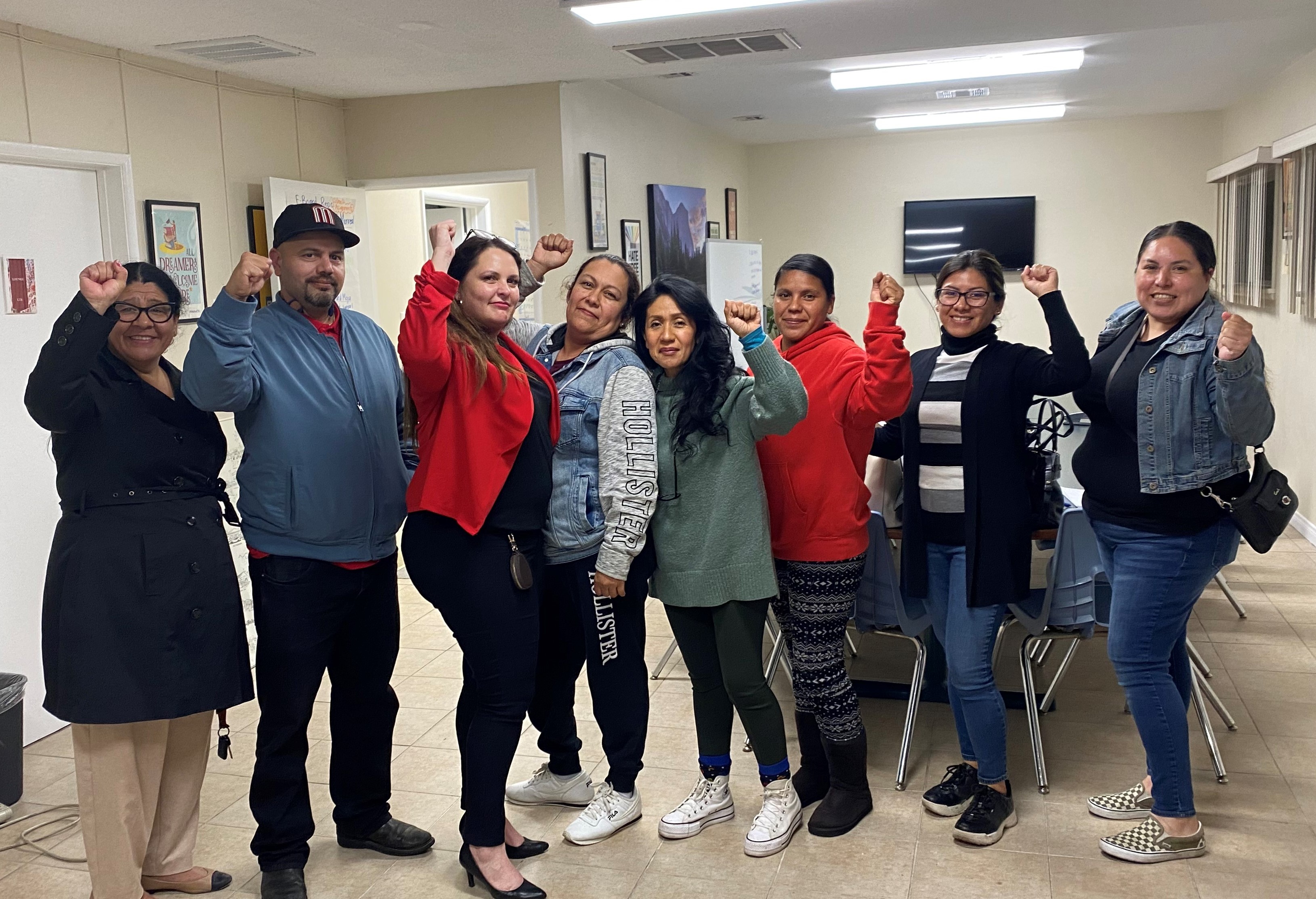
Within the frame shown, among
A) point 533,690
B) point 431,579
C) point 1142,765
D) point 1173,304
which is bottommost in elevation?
point 1142,765

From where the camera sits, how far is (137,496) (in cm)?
232

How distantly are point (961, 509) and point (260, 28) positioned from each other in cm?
299

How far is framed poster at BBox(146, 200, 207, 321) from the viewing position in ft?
13.8

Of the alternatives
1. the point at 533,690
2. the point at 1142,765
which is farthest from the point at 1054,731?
the point at 533,690

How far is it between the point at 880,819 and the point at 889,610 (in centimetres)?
58

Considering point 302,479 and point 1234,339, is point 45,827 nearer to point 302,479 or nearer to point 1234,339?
point 302,479

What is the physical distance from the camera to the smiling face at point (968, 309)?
8.62ft

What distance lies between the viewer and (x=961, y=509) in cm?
268

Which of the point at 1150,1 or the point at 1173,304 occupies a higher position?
the point at 1150,1

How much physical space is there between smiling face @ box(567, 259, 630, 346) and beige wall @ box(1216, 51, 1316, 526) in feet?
15.5

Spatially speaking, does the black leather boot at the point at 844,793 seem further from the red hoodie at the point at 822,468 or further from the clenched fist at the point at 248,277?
the clenched fist at the point at 248,277

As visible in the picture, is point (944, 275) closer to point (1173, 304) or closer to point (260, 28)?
point (1173, 304)

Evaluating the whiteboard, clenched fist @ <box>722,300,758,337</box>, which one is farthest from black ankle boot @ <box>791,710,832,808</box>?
the whiteboard

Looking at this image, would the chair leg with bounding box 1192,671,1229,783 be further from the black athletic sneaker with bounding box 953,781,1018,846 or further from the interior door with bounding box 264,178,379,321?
the interior door with bounding box 264,178,379,321
